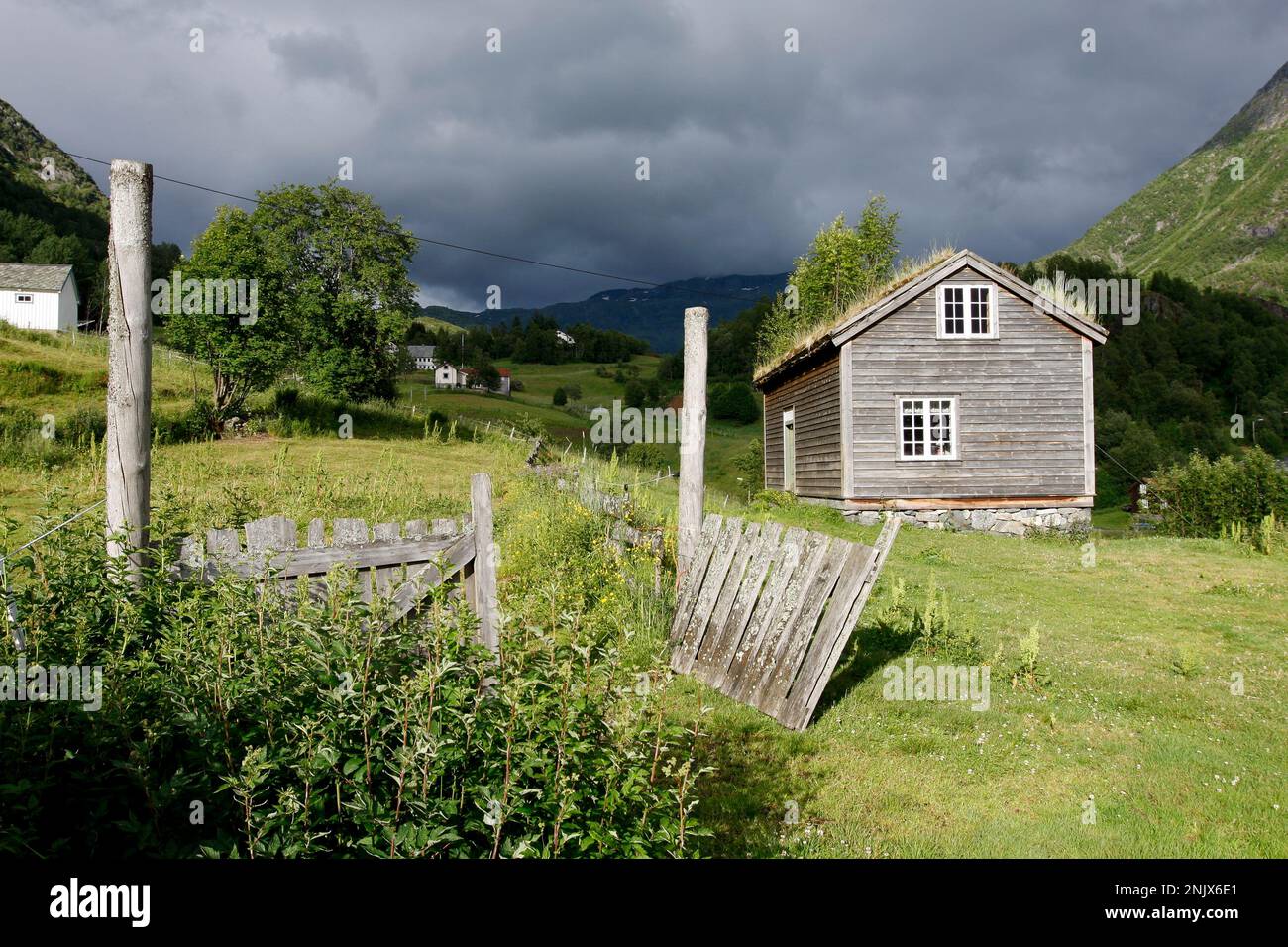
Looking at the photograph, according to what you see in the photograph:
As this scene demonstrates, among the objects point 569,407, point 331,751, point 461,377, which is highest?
point 461,377

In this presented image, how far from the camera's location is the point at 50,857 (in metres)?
2.29

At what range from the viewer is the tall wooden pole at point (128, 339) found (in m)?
4.76

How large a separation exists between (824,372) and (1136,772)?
17.0 meters

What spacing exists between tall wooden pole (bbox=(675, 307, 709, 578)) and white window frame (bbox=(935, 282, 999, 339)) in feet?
47.3

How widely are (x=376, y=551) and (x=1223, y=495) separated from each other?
21.9m

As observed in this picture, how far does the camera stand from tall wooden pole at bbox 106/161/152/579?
187 inches

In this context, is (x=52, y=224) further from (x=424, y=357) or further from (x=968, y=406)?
(x=968, y=406)

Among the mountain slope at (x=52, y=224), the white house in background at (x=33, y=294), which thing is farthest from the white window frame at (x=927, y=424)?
the white house in background at (x=33, y=294)

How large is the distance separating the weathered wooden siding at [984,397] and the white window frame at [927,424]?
0.27 feet

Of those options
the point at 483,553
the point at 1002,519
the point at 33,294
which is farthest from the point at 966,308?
the point at 33,294

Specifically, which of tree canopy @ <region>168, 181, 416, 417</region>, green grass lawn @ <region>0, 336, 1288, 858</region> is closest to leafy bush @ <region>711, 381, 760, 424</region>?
tree canopy @ <region>168, 181, 416, 417</region>

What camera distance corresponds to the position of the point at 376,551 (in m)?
5.41
